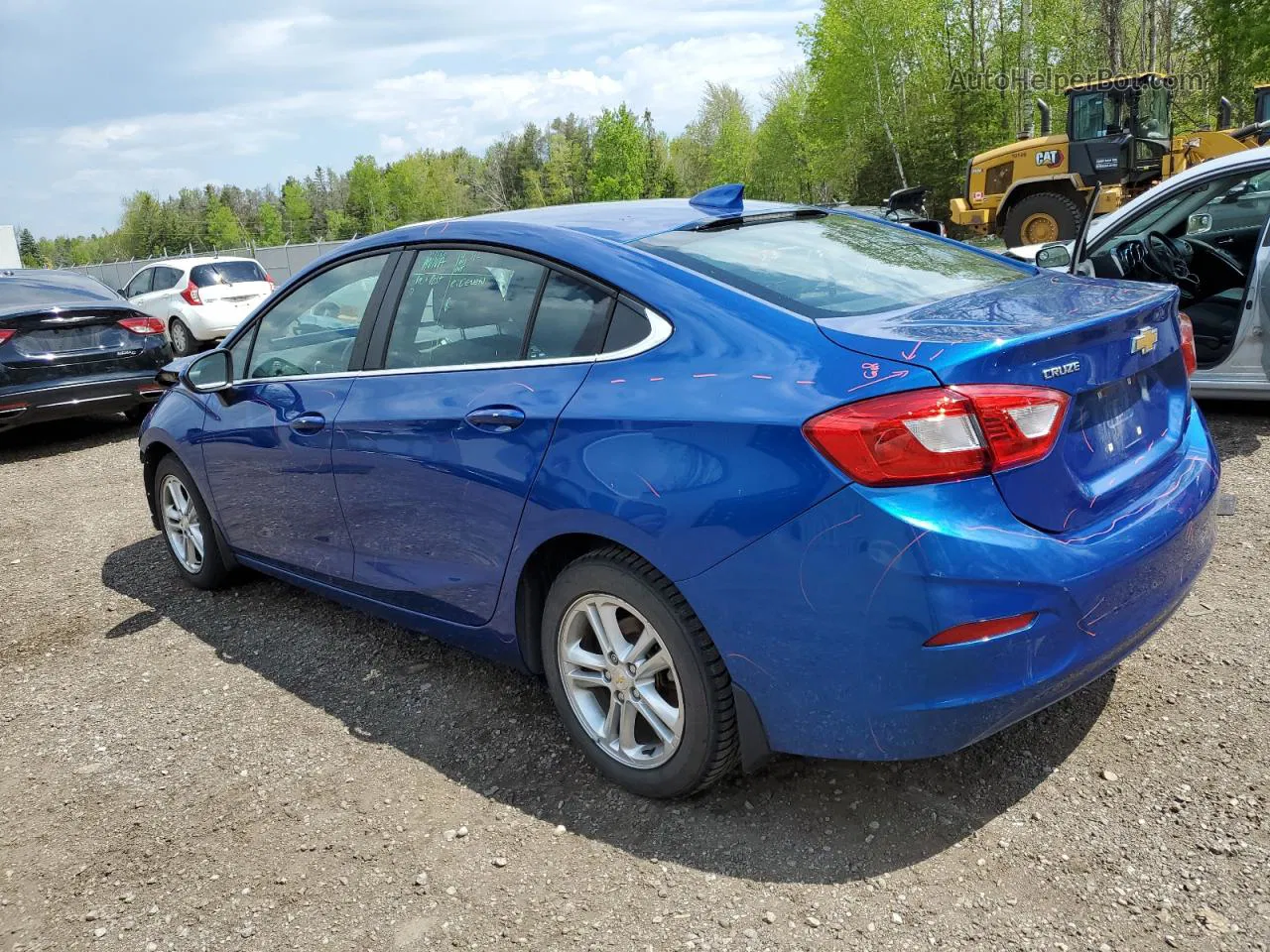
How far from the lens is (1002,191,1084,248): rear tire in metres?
18.1

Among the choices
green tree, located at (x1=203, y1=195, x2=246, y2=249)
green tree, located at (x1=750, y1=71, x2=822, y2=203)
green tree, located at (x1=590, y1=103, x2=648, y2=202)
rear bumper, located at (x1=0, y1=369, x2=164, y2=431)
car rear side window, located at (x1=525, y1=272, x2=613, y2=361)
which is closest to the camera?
car rear side window, located at (x1=525, y1=272, x2=613, y2=361)

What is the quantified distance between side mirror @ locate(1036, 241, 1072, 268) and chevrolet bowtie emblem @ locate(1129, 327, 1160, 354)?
278 centimetres

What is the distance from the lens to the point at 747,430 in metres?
2.41

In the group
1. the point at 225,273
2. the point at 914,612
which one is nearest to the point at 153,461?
the point at 914,612

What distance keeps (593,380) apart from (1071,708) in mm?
1795

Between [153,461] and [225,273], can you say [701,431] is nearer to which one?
[153,461]

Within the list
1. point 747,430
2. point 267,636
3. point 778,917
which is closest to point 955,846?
point 778,917

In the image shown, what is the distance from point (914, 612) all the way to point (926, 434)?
1.28ft

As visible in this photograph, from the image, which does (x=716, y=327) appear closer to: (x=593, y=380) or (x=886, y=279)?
(x=593, y=380)

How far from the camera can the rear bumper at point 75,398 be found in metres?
8.44

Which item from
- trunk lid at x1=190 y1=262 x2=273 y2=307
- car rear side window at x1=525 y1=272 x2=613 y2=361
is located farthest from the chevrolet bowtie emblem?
trunk lid at x1=190 y1=262 x2=273 y2=307

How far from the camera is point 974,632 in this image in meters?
2.26

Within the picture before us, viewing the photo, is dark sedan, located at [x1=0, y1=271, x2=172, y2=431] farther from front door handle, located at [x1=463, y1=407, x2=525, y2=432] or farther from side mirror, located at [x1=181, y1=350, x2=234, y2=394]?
front door handle, located at [x1=463, y1=407, x2=525, y2=432]

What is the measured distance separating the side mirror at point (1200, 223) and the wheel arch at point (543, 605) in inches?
224
